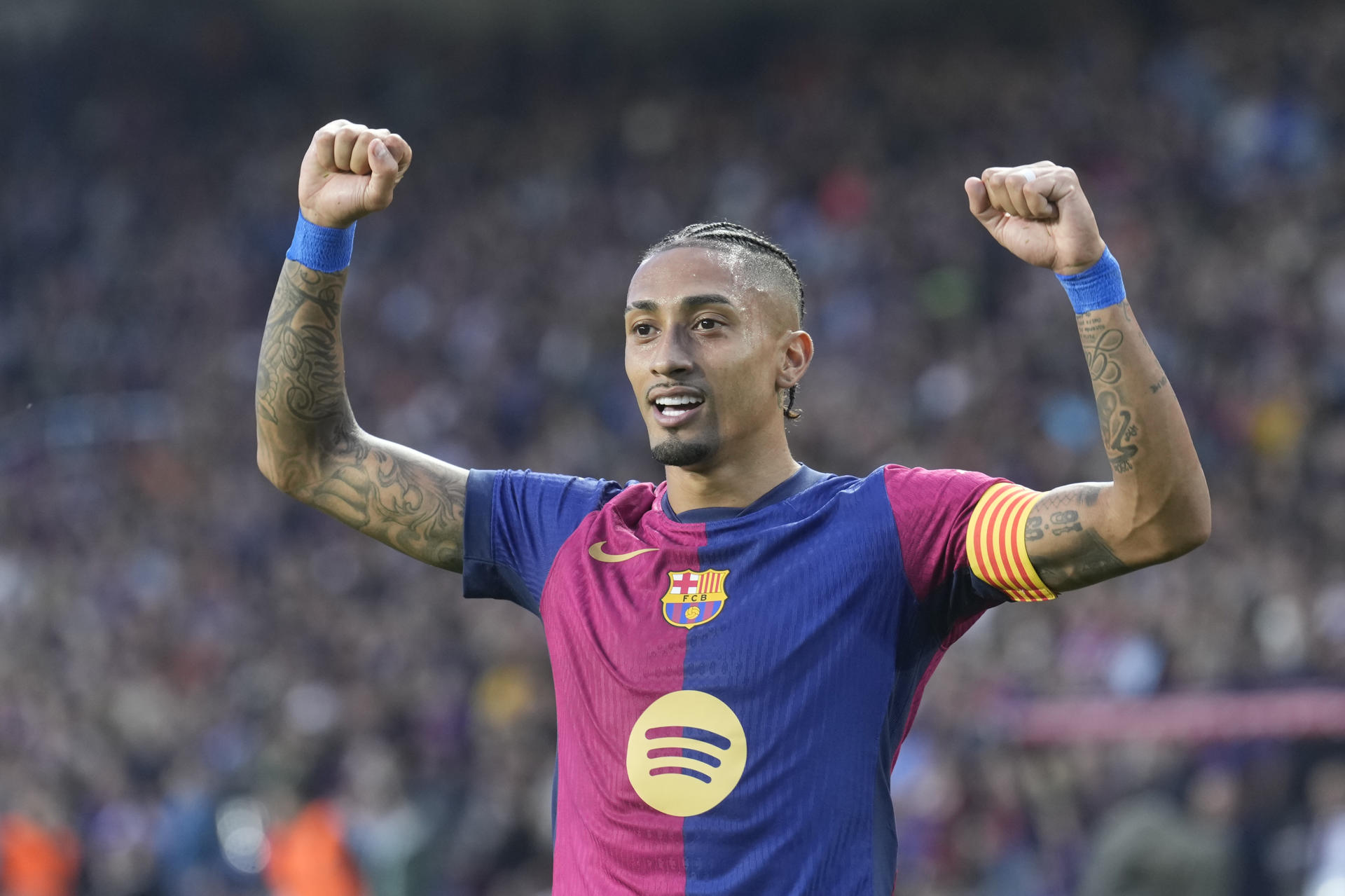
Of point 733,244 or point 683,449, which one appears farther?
point 733,244

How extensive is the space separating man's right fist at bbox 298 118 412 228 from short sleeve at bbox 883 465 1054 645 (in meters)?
1.14

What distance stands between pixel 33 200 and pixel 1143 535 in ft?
61.9

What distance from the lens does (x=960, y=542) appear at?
112 inches

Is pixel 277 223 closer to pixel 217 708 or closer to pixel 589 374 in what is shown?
pixel 589 374

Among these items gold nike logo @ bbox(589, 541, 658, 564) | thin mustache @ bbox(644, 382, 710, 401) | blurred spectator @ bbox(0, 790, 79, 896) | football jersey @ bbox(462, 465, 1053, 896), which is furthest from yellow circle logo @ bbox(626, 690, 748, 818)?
blurred spectator @ bbox(0, 790, 79, 896)

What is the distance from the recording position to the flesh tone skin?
2641 mm

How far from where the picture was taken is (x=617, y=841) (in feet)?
9.20

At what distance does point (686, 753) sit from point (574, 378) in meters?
12.0

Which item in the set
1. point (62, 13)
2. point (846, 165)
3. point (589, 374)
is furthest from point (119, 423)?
point (846, 165)

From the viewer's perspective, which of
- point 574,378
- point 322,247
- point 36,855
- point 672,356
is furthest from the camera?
point 574,378

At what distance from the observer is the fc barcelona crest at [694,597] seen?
9.54 feet

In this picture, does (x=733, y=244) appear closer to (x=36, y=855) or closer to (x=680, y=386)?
(x=680, y=386)

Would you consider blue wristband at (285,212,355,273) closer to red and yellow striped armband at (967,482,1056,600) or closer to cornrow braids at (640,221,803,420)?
cornrow braids at (640,221,803,420)

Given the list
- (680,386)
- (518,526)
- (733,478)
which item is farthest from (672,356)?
(518,526)
